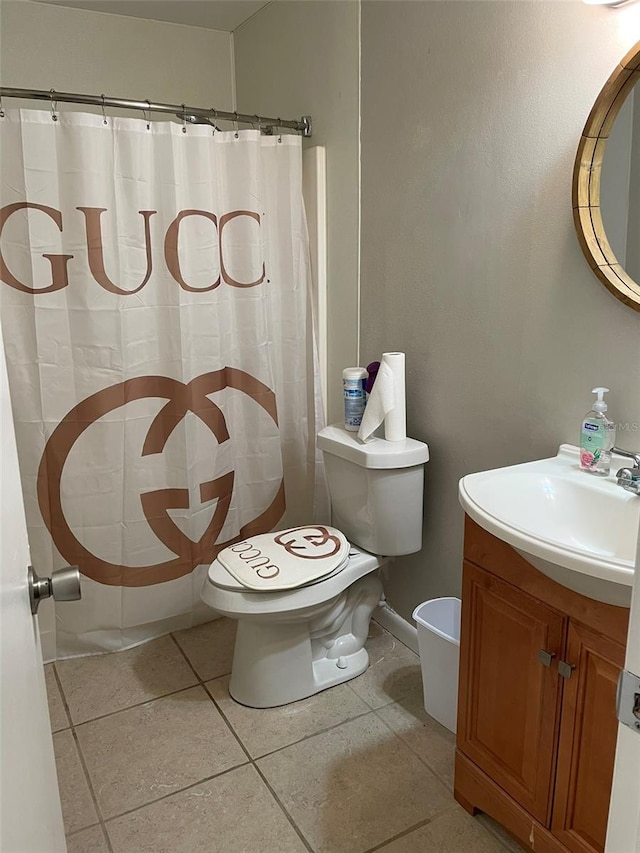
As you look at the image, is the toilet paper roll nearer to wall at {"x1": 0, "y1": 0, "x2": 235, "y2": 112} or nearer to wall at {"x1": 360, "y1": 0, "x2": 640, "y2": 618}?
wall at {"x1": 360, "y1": 0, "x2": 640, "y2": 618}

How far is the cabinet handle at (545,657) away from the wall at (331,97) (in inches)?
52.9

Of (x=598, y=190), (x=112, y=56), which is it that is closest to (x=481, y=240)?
(x=598, y=190)

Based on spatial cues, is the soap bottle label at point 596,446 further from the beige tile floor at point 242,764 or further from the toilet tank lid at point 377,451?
the beige tile floor at point 242,764

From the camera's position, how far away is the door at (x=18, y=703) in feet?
2.41

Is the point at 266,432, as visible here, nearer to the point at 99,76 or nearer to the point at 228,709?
the point at 228,709

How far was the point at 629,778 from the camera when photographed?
0.66 m

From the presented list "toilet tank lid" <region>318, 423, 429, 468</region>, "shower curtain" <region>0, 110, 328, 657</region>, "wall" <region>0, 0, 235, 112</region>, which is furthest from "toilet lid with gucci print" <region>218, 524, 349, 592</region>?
"wall" <region>0, 0, 235, 112</region>

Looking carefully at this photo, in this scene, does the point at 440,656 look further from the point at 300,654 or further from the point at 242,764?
the point at 242,764

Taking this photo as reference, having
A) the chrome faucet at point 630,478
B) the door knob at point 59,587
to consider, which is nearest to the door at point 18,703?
the door knob at point 59,587

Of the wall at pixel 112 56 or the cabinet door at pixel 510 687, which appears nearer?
the cabinet door at pixel 510 687

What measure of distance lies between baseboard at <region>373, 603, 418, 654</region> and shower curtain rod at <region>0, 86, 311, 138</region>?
5.74ft

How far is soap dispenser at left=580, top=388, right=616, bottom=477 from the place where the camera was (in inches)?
62.0

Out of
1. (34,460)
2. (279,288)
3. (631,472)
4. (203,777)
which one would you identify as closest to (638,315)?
(631,472)

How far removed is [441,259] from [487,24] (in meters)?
0.60
